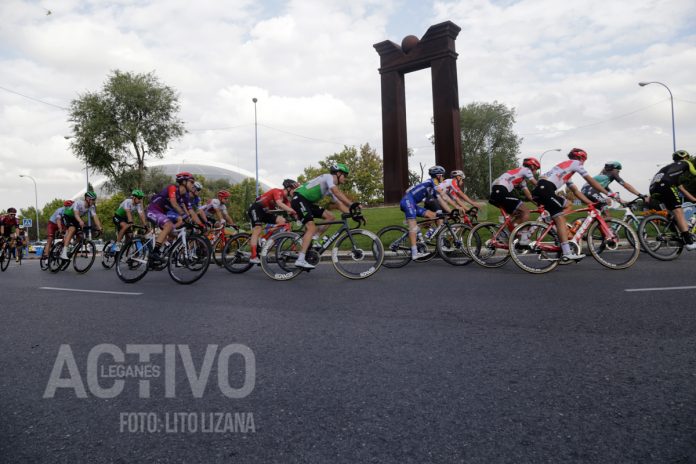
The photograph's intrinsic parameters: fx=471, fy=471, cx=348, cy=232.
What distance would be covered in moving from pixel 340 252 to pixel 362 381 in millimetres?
5369

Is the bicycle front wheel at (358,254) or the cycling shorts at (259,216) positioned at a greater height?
the cycling shorts at (259,216)

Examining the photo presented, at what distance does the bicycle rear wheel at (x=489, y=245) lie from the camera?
350 inches

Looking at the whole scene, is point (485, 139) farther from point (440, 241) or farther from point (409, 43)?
point (440, 241)

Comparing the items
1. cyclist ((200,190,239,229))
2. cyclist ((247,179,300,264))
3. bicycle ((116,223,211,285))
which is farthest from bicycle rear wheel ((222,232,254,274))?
cyclist ((200,190,239,229))

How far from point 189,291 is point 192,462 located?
552 cm

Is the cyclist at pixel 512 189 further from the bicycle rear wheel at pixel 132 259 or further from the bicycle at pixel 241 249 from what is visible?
the bicycle rear wheel at pixel 132 259

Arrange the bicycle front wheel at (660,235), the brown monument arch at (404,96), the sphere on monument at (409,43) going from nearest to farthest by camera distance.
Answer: the bicycle front wheel at (660,235) → the brown monument arch at (404,96) → the sphere on monument at (409,43)

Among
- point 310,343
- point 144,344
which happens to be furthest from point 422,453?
point 144,344

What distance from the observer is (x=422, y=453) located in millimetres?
1865

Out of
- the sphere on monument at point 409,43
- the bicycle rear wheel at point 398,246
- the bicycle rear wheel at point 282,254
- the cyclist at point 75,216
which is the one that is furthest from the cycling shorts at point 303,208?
the sphere on monument at point 409,43

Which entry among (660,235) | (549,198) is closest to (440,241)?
(549,198)

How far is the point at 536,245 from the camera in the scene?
7.80 metres

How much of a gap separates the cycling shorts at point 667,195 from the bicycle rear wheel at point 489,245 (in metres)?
2.94

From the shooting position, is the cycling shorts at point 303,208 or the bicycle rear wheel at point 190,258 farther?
the bicycle rear wheel at point 190,258
